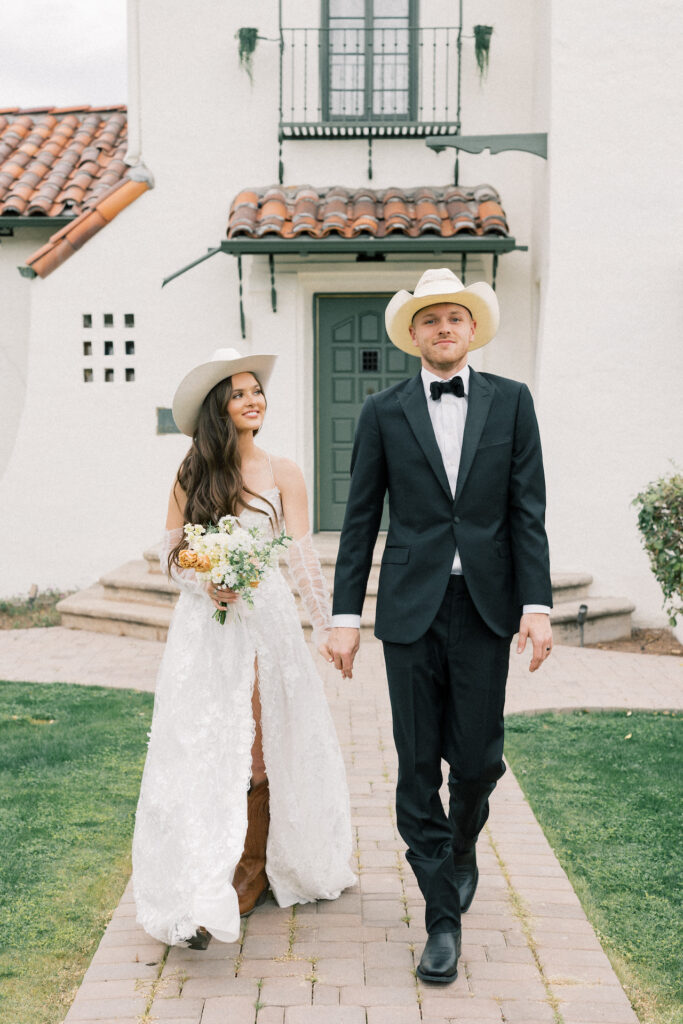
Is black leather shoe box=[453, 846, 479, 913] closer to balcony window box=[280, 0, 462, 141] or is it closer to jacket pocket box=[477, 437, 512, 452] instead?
jacket pocket box=[477, 437, 512, 452]

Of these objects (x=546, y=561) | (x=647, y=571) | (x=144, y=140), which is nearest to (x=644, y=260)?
(x=647, y=571)

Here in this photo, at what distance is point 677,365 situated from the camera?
9.35 metres

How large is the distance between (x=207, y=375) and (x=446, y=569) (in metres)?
1.17

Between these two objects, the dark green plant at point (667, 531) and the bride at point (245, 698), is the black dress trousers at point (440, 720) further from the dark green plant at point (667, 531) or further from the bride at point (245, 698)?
the dark green plant at point (667, 531)

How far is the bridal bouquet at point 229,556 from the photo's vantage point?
11.6ft

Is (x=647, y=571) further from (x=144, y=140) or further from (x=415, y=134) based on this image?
(x=144, y=140)

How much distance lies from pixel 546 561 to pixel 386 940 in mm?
1467

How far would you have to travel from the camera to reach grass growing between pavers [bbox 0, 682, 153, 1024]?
3.58 meters

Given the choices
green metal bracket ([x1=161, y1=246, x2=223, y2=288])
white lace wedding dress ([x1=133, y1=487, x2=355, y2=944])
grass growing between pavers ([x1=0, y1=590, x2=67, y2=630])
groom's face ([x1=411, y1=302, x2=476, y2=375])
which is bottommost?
grass growing between pavers ([x1=0, y1=590, x2=67, y2=630])

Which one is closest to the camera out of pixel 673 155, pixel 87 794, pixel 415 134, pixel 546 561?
pixel 546 561

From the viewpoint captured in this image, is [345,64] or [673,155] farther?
[345,64]

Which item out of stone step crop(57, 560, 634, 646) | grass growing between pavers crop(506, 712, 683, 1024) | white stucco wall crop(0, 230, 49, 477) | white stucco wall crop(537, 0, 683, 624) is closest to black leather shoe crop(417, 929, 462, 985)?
grass growing between pavers crop(506, 712, 683, 1024)

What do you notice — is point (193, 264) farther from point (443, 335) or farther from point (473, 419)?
point (473, 419)

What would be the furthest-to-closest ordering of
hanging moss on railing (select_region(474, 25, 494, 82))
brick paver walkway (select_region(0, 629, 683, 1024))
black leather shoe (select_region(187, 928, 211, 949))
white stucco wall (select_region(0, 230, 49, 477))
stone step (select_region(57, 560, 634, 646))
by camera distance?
white stucco wall (select_region(0, 230, 49, 477)) → hanging moss on railing (select_region(474, 25, 494, 82)) → stone step (select_region(57, 560, 634, 646)) → black leather shoe (select_region(187, 928, 211, 949)) → brick paver walkway (select_region(0, 629, 683, 1024))
